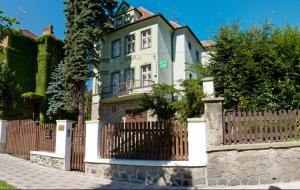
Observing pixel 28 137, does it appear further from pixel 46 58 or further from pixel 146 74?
pixel 46 58

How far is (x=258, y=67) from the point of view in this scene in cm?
1092

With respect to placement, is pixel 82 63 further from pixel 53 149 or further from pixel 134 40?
pixel 53 149

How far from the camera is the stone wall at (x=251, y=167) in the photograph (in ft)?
25.2

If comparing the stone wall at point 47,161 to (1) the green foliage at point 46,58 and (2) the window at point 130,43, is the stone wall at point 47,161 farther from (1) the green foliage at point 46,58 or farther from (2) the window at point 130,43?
(1) the green foliage at point 46,58

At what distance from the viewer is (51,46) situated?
28812 millimetres

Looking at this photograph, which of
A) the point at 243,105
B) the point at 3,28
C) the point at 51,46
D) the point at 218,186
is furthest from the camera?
the point at 51,46

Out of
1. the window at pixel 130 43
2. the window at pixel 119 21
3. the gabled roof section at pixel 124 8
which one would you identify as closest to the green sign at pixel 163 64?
the window at pixel 130 43

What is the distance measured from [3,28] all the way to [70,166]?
5.72 meters

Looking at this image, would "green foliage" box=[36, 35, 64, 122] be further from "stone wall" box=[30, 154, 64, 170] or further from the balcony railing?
"stone wall" box=[30, 154, 64, 170]

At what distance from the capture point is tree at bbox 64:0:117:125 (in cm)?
2105

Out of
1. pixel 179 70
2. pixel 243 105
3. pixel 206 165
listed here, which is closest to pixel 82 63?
pixel 179 70

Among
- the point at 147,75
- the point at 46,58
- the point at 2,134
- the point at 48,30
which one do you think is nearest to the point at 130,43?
the point at 147,75

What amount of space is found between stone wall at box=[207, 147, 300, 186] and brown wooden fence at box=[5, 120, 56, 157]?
261 inches

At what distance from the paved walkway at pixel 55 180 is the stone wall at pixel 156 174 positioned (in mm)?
269
